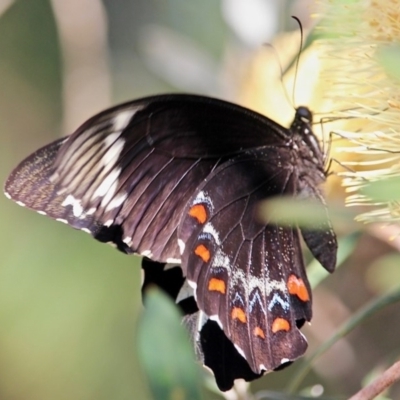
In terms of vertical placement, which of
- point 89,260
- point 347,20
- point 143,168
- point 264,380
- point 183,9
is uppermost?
point 347,20

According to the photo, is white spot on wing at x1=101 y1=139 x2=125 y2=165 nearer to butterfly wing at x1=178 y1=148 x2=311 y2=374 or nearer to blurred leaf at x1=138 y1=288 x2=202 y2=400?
butterfly wing at x1=178 y1=148 x2=311 y2=374

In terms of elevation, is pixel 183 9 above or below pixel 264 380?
above

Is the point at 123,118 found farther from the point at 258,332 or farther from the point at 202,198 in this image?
the point at 258,332

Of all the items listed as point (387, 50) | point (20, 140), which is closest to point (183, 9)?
point (20, 140)

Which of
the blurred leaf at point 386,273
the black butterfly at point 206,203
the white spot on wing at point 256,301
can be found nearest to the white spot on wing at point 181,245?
the black butterfly at point 206,203

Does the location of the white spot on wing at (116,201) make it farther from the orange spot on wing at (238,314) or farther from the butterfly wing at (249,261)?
the orange spot on wing at (238,314)

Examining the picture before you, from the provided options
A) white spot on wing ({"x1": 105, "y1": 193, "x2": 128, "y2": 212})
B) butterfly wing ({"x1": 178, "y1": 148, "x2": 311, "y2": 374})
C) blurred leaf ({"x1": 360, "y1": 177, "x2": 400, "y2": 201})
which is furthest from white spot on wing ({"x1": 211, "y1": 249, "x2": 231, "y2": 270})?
blurred leaf ({"x1": 360, "y1": 177, "x2": 400, "y2": 201})

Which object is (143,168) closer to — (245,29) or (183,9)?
(245,29)
